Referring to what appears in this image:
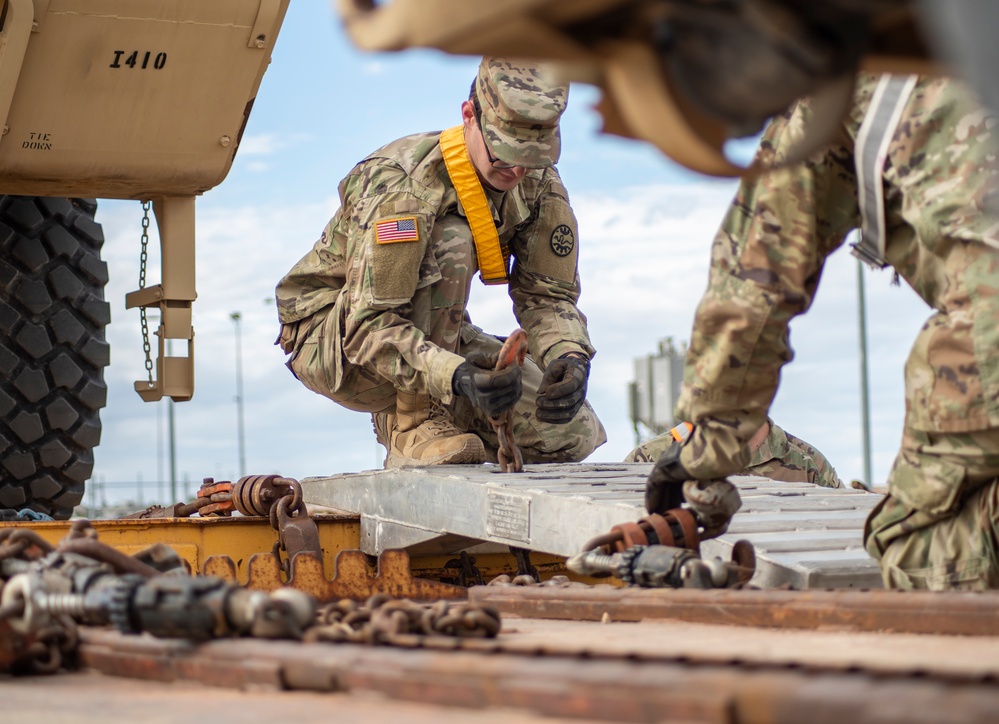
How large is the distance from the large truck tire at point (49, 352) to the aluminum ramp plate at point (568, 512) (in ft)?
5.13

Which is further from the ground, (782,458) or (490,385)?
(490,385)

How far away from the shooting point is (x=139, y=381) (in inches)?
245

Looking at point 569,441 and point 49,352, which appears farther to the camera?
point 49,352

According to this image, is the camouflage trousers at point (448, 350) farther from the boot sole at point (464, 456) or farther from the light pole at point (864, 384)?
the light pole at point (864, 384)

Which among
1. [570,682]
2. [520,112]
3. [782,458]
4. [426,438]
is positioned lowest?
[570,682]

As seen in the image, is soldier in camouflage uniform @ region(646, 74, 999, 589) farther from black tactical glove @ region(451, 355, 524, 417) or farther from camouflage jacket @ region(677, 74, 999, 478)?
black tactical glove @ region(451, 355, 524, 417)

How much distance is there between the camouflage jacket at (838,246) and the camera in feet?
8.78

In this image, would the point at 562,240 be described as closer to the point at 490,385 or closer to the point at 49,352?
the point at 490,385

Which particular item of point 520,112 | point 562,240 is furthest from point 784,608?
point 562,240

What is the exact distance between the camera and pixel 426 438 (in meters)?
5.22

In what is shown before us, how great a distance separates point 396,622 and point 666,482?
4.28ft

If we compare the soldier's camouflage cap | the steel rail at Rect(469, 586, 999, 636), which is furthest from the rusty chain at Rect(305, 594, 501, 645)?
the soldier's camouflage cap

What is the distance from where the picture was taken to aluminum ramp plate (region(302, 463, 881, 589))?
3.25 meters

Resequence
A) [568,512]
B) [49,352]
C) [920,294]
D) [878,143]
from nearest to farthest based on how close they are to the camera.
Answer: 1. [878,143]
2. [920,294]
3. [568,512]
4. [49,352]
